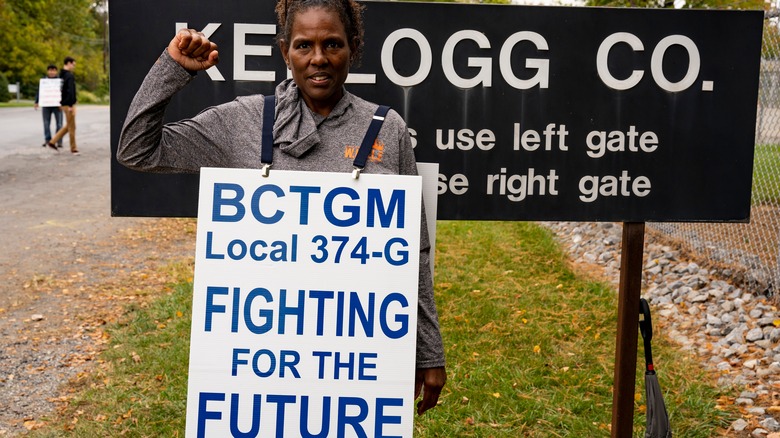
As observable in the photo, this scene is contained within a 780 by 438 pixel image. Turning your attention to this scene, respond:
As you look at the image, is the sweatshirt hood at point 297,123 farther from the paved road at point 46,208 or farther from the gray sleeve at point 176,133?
the paved road at point 46,208

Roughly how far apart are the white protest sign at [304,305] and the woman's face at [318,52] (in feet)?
0.83

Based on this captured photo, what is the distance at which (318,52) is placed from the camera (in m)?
2.37

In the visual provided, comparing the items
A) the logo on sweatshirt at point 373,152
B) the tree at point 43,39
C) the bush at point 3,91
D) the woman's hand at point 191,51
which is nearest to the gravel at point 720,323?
the logo on sweatshirt at point 373,152

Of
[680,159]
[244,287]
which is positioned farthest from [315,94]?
[680,159]

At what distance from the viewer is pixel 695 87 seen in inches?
129

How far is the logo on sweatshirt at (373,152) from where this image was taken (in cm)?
242

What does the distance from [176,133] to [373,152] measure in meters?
0.56

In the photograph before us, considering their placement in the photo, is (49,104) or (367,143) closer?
(367,143)

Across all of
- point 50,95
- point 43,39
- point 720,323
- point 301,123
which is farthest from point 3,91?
point 301,123

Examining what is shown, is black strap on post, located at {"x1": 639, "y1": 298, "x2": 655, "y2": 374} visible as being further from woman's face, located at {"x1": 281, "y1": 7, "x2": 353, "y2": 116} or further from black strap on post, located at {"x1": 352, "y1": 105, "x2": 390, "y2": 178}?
woman's face, located at {"x1": 281, "y1": 7, "x2": 353, "y2": 116}

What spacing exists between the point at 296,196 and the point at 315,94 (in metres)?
0.29

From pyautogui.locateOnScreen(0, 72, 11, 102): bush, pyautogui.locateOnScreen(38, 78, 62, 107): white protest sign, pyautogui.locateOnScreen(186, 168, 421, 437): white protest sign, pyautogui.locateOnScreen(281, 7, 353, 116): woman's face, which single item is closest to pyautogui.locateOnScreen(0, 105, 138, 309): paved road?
pyautogui.locateOnScreen(38, 78, 62, 107): white protest sign

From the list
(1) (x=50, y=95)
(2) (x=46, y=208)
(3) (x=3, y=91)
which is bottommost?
(2) (x=46, y=208)

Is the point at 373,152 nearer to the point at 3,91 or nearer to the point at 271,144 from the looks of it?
the point at 271,144
